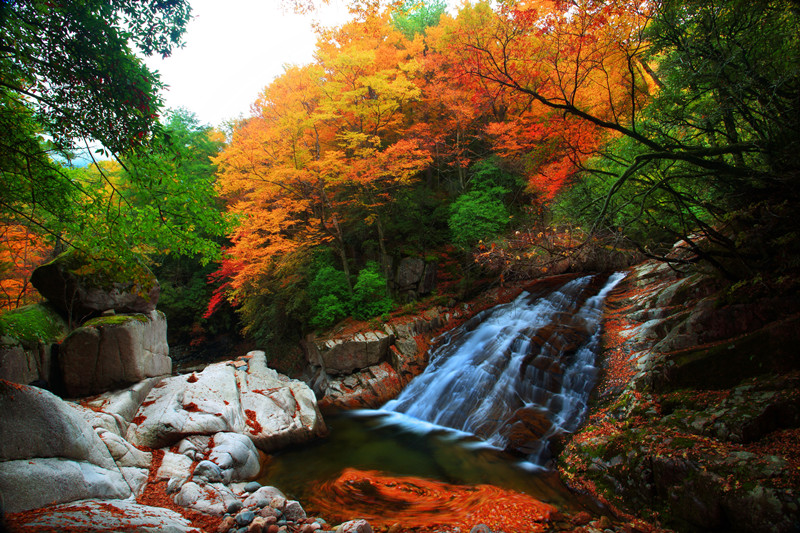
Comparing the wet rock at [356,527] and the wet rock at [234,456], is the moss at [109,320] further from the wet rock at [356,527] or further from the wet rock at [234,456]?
the wet rock at [356,527]

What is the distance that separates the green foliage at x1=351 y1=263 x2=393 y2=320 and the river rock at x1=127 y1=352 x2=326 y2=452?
408 cm

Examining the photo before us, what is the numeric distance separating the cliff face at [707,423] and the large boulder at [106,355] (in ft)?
29.5

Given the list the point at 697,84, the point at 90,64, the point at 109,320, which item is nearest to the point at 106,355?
the point at 109,320

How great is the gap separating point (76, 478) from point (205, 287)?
17700 millimetres

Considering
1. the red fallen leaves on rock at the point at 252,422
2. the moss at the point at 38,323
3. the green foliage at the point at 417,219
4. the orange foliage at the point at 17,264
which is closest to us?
the moss at the point at 38,323

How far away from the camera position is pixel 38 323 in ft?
23.8

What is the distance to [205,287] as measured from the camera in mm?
20062

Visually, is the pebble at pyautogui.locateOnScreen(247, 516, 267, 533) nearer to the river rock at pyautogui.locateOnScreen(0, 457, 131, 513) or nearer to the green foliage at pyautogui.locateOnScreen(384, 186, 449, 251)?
the river rock at pyautogui.locateOnScreen(0, 457, 131, 513)

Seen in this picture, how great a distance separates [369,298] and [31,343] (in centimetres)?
941

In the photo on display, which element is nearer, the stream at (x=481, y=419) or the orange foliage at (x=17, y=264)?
the stream at (x=481, y=419)

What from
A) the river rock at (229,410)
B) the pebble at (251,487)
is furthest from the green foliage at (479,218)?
the pebble at (251,487)

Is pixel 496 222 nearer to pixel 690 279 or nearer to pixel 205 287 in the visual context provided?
pixel 690 279

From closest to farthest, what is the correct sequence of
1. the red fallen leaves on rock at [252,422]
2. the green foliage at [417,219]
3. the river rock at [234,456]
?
the river rock at [234,456] < the red fallen leaves on rock at [252,422] < the green foliage at [417,219]

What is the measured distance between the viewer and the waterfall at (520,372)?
705 cm
